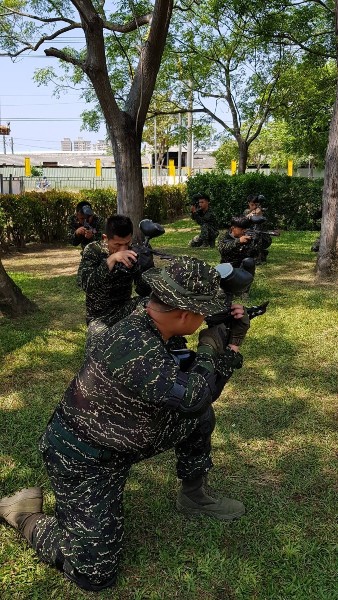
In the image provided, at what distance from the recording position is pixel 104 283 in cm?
379

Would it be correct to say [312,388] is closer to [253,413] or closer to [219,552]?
[253,413]

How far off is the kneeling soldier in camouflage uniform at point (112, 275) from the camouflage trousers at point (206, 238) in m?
9.03

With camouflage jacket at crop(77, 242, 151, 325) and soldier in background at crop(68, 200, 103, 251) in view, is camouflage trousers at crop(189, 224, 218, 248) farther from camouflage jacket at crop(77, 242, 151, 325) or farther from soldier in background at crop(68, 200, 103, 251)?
camouflage jacket at crop(77, 242, 151, 325)

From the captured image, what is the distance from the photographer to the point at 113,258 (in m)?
3.62

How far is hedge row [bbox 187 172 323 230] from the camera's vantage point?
16406 mm

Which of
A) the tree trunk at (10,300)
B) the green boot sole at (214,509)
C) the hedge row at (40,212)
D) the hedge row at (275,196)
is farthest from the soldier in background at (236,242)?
the hedge row at (275,196)

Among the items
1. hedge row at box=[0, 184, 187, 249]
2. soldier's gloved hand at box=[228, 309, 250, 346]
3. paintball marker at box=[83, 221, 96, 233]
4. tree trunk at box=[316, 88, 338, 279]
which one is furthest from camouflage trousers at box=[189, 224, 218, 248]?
soldier's gloved hand at box=[228, 309, 250, 346]

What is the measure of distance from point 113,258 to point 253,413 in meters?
1.67

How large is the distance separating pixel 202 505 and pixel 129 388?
1110mm

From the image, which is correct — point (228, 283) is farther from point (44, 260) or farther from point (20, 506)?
point (44, 260)

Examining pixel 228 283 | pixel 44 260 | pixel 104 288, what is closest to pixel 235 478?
pixel 228 283

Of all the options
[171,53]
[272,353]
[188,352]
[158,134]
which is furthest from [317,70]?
[158,134]

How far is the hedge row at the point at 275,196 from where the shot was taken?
16.4 meters

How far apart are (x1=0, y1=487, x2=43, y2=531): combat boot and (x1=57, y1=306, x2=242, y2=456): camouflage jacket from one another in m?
0.71
